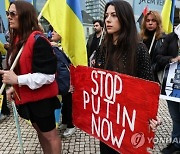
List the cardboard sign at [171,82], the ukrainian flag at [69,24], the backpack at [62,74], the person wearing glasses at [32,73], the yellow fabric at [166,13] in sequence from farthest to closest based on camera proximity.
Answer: the yellow fabric at [166,13], the backpack at [62,74], the ukrainian flag at [69,24], the cardboard sign at [171,82], the person wearing glasses at [32,73]

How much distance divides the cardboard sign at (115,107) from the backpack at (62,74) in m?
1.07

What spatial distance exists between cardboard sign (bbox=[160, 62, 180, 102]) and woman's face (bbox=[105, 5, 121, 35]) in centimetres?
132

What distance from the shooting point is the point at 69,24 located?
10.8 ft

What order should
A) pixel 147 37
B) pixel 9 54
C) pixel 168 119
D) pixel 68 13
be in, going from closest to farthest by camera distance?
pixel 9 54, pixel 68 13, pixel 147 37, pixel 168 119

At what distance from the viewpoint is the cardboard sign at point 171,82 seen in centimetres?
292

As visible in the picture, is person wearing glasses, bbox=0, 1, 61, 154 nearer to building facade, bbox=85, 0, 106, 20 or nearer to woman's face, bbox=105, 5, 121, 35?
woman's face, bbox=105, 5, 121, 35

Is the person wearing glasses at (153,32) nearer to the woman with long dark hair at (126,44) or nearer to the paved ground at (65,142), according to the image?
the paved ground at (65,142)

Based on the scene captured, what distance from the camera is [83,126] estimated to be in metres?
2.23

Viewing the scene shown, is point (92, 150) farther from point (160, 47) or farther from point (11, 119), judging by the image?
point (11, 119)

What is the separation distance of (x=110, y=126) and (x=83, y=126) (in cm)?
34

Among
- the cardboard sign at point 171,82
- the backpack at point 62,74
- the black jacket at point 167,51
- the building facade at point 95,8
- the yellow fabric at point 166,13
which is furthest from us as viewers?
the building facade at point 95,8

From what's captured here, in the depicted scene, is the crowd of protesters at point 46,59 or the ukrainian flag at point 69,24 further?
the ukrainian flag at point 69,24

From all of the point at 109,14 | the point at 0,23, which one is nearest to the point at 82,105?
the point at 109,14

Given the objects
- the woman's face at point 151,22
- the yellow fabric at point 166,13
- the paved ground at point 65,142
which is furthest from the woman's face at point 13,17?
the yellow fabric at point 166,13
